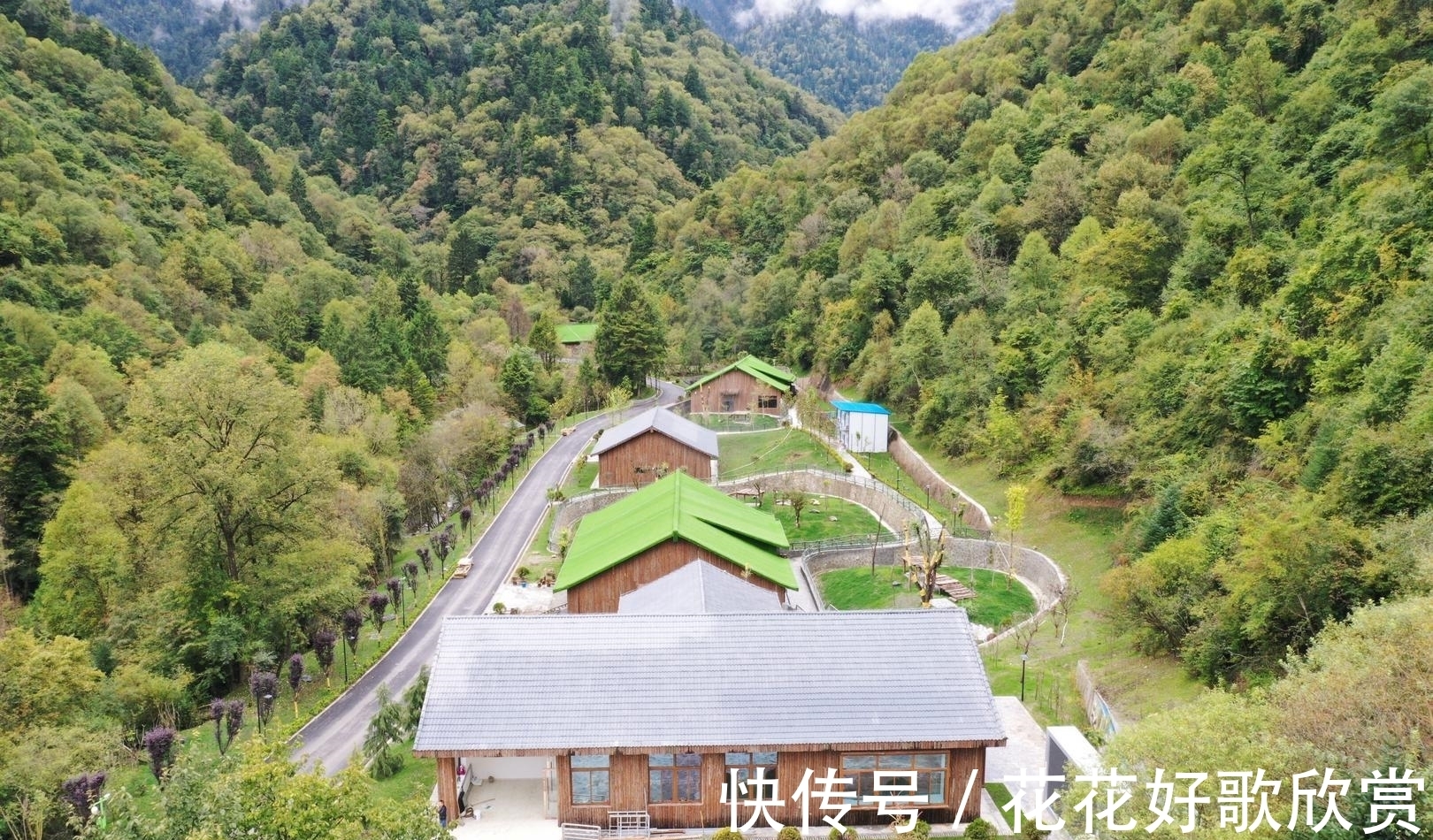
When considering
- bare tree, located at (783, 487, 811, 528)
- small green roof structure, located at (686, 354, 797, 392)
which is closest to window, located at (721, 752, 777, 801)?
bare tree, located at (783, 487, 811, 528)

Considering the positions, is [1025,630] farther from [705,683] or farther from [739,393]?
[739,393]

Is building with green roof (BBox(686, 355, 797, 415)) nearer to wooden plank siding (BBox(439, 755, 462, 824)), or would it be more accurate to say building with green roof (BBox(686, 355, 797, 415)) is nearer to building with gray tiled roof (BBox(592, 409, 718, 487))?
building with gray tiled roof (BBox(592, 409, 718, 487))

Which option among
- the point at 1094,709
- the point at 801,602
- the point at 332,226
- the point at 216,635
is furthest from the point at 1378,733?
the point at 332,226

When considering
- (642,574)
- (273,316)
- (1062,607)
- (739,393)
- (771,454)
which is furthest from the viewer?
(273,316)

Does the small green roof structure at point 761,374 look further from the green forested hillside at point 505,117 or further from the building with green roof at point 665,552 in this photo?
the green forested hillside at point 505,117

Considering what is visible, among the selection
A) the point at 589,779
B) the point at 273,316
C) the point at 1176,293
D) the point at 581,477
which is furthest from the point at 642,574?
the point at 273,316

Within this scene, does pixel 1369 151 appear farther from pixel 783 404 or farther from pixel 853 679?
pixel 783 404

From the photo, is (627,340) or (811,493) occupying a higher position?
(627,340)
